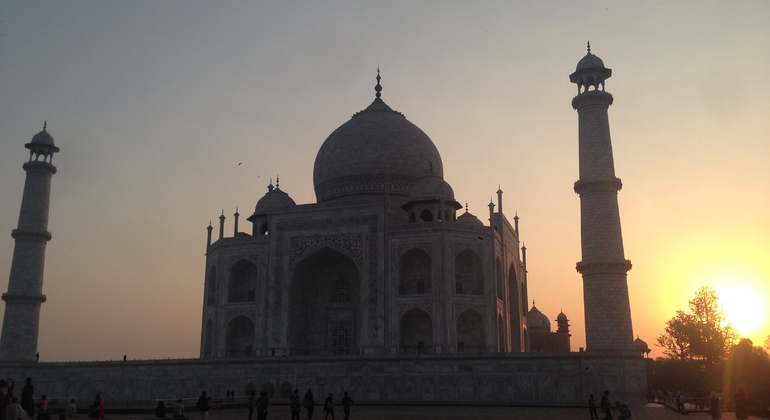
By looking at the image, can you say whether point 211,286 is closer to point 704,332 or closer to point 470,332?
point 470,332

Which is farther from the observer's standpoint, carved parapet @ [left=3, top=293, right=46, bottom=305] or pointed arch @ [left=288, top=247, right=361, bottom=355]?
pointed arch @ [left=288, top=247, right=361, bottom=355]

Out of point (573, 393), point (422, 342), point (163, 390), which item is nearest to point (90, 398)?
point (163, 390)

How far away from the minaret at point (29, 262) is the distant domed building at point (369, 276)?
7262mm

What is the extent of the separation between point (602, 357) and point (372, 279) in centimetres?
1038

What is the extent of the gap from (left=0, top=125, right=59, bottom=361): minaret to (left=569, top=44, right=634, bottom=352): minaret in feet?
74.3

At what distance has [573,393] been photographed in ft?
73.3

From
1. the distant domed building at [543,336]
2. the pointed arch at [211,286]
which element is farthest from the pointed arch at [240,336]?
the distant domed building at [543,336]

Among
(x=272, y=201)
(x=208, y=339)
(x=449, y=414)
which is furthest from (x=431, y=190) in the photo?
(x=449, y=414)

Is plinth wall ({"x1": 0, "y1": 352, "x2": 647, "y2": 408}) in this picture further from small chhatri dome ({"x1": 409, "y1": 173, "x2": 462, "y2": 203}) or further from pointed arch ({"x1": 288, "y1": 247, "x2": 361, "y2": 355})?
small chhatri dome ({"x1": 409, "y1": 173, "x2": 462, "y2": 203})

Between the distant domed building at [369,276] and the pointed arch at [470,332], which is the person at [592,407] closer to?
the distant domed building at [369,276]

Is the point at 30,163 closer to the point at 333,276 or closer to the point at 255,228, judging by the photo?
the point at 255,228

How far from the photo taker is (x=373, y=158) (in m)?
35.2

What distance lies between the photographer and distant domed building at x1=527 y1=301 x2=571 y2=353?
49.8 metres

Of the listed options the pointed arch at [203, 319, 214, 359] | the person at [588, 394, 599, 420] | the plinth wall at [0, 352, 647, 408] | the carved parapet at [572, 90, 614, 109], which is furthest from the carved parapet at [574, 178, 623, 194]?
the pointed arch at [203, 319, 214, 359]
